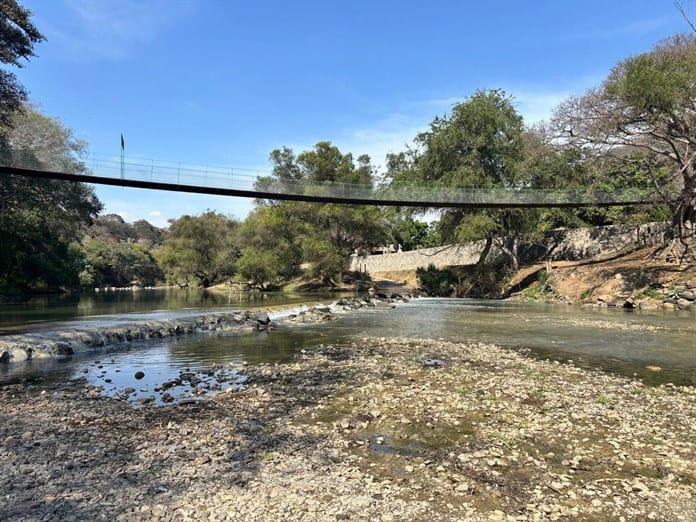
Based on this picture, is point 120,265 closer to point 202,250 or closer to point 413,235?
point 202,250

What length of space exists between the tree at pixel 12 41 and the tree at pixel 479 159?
81.4 feet

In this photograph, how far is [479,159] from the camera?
3509 centimetres

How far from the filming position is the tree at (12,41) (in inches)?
814

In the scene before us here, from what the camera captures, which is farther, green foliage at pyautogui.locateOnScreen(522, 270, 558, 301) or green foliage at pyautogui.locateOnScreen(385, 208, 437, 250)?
green foliage at pyautogui.locateOnScreen(385, 208, 437, 250)

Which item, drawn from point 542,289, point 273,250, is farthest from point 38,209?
point 542,289

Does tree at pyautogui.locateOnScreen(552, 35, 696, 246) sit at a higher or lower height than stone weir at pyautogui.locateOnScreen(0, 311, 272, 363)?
higher

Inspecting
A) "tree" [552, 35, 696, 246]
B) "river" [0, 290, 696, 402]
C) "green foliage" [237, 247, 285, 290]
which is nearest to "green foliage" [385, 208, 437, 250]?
"green foliage" [237, 247, 285, 290]

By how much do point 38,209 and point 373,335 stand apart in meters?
25.9

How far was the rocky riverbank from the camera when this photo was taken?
4.01 metres

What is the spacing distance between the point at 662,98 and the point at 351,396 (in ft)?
70.0

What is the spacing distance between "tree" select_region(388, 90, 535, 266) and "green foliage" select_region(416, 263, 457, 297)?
487 centimetres

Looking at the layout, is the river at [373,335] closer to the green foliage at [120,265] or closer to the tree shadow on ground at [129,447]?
the tree shadow on ground at [129,447]

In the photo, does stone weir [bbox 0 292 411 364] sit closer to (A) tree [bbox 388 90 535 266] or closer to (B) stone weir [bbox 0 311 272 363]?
(B) stone weir [bbox 0 311 272 363]

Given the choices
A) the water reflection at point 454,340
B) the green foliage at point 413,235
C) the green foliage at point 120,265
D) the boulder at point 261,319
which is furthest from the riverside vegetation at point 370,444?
the green foliage at point 120,265
